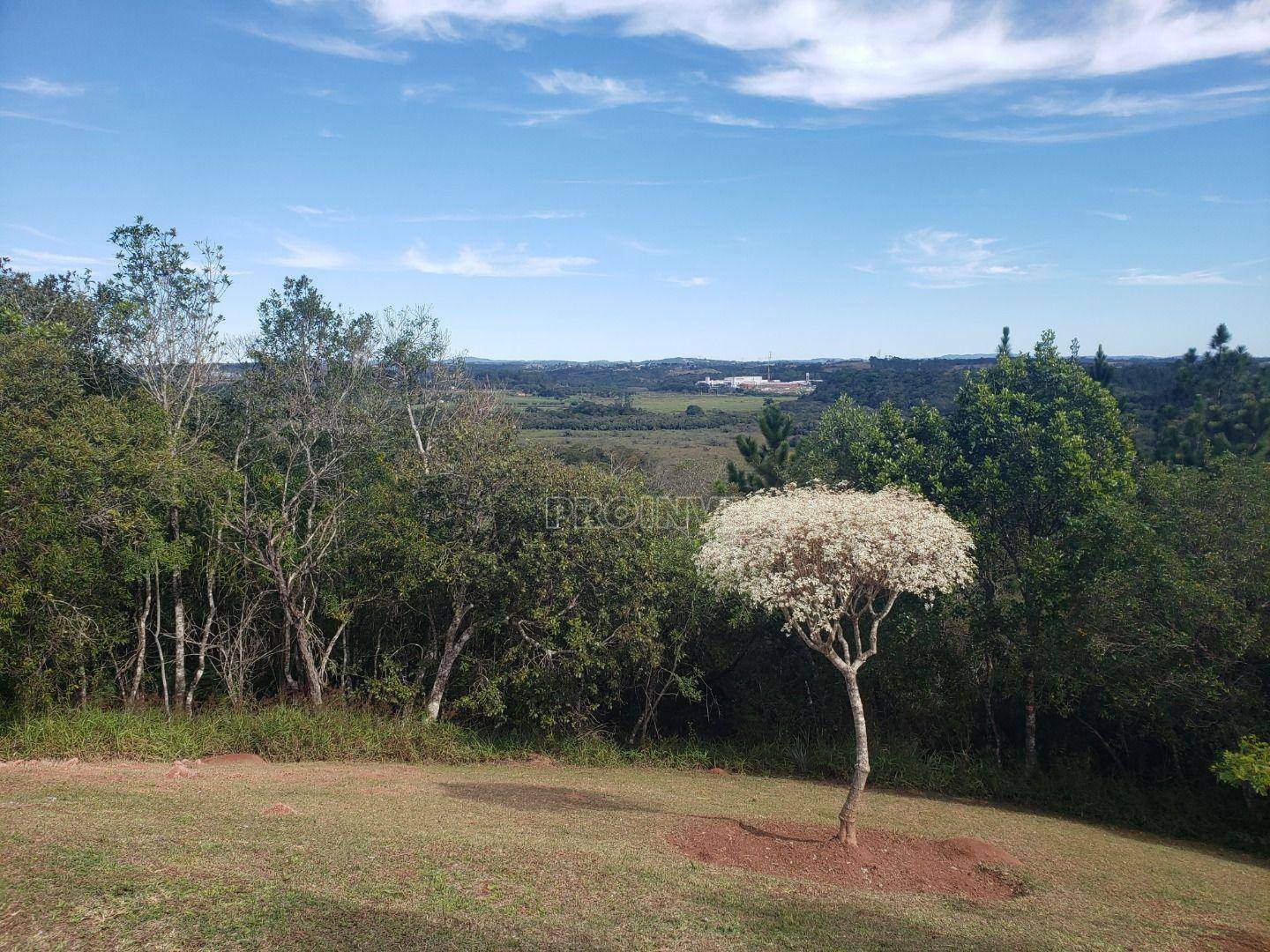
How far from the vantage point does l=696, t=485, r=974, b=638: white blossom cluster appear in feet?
29.7

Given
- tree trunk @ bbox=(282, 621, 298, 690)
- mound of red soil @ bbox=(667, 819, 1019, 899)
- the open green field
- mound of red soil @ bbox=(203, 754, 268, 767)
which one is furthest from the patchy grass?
the open green field

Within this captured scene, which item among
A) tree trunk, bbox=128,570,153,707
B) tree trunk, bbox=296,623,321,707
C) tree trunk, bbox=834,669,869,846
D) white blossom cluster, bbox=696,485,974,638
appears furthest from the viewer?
tree trunk, bbox=296,623,321,707

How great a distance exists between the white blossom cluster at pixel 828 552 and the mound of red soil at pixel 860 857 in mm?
2593

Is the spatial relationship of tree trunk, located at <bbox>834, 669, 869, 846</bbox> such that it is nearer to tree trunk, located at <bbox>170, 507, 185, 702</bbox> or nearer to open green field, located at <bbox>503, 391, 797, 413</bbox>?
tree trunk, located at <bbox>170, 507, 185, 702</bbox>

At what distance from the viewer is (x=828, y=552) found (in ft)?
29.6

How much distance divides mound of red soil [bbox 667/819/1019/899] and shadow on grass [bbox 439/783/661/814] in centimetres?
166

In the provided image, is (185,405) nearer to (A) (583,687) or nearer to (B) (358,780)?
(B) (358,780)

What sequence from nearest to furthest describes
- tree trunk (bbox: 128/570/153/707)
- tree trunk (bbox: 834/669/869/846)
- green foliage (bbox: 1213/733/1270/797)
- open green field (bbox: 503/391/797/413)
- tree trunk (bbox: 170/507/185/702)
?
tree trunk (bbox: 834/669/869/846) < green foliage (bbox: 1213/733/1270/797) < tree trunk (bbox: 170/507/185/702) < tree trunk (bbox: 128/570/153/707) < open green field (bbox: 503/391/797/413)

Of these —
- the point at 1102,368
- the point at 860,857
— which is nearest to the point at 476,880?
the point at 860,857

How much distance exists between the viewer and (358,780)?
41.1 ft

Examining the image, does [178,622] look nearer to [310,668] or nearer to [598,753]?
[310,668]

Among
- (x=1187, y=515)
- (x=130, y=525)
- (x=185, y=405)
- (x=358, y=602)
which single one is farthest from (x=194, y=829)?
(x=1187, y=515)

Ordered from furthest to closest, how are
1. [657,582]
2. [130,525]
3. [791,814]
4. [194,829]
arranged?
[657,582], [130,525], [791,814], [194,829]

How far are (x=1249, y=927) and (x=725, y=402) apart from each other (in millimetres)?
87418
